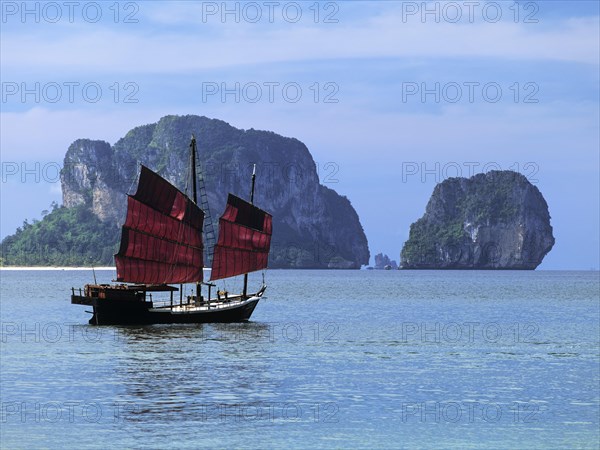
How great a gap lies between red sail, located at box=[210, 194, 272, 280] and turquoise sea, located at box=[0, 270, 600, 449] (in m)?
5.29

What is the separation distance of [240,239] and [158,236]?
7671mm

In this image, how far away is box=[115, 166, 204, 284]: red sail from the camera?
78.9 meters

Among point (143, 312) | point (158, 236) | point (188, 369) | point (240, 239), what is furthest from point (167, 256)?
point (188, 369)

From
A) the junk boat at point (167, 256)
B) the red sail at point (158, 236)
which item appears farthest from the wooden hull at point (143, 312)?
the red sail at point (158, 236)

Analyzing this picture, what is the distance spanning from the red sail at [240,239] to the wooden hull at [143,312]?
2.83m

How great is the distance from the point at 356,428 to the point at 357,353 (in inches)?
1023

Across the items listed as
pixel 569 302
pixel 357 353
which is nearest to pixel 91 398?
pixel 357 353

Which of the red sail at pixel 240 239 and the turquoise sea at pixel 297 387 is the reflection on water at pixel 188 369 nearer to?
the turquoise sea at pixel 297 387

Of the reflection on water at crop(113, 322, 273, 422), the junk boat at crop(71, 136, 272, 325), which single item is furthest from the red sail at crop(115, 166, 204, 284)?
the reflection on water at crop(113, 322, 273, 422)

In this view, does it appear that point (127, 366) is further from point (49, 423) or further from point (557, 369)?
point (557, 369)

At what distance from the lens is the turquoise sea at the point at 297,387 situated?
34.5 metres

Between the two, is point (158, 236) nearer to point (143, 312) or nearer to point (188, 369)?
point (143, 312)

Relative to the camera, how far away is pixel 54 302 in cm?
13588

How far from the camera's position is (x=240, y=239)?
280ft
